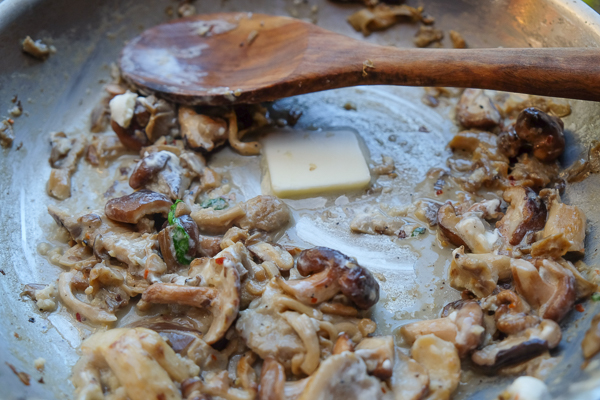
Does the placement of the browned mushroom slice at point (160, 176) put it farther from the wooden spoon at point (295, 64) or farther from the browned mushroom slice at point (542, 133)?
the browned mushroom slice at point (542, 133)

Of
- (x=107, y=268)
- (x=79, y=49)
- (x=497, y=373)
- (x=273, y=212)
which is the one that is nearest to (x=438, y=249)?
(x=497, y=373)

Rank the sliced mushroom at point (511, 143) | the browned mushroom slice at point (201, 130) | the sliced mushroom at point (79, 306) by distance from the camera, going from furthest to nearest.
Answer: the browned mushroom slice at point (201, 130) < the sliced mushroom at point (511, 143) < the sliced mushroom at point (79, 306)

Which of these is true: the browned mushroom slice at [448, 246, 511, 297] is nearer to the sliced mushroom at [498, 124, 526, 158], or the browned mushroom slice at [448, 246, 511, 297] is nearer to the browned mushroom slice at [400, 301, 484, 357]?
the browned mushroom slice at [400, 301, 484, 357]

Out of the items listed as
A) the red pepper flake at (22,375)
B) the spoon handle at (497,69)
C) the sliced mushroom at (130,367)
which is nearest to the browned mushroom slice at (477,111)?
the spoon handle at (497,69)

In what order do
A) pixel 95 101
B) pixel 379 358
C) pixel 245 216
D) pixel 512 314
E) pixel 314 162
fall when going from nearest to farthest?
1. pixel 379 358
2. pixel 512 314
3. pixel 245 216
4. pixel 314 162
5. pixel 95 101

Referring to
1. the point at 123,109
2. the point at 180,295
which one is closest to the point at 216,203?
the point at 180,295

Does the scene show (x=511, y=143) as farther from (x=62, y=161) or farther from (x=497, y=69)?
(x=62, y=161)

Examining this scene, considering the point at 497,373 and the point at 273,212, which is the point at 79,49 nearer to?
the point at 273,212
